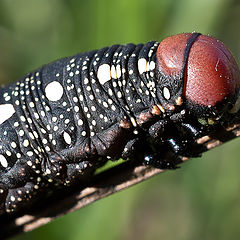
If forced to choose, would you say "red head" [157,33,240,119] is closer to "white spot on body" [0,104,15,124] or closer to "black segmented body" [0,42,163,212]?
"black segmented body" [0,42,163,212]

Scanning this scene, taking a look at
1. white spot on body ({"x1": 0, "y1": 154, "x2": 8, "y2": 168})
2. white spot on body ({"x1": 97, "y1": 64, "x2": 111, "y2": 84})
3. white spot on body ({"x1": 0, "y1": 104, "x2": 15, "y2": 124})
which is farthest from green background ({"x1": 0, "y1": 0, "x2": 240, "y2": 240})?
white spot on body ({"x1": 97, "y1": 64, "x2": 111, "y2": 84})

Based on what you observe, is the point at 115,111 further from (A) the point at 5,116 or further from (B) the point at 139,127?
(A) the point at 5,116

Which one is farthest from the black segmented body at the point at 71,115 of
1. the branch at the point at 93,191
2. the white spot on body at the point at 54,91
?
the branch at the point at 93,191

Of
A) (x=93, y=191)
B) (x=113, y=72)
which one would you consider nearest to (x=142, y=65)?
(x=113, y=72)

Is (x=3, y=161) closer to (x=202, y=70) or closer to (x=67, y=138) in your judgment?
(x=67, y=138)

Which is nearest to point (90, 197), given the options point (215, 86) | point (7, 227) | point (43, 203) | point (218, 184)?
point (43, 203)

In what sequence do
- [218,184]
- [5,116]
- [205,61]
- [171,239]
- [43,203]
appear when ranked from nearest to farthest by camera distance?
1. [205,61]
2. [5,116]
3. [43,203]
4. [218,184]
5. [171,239]
